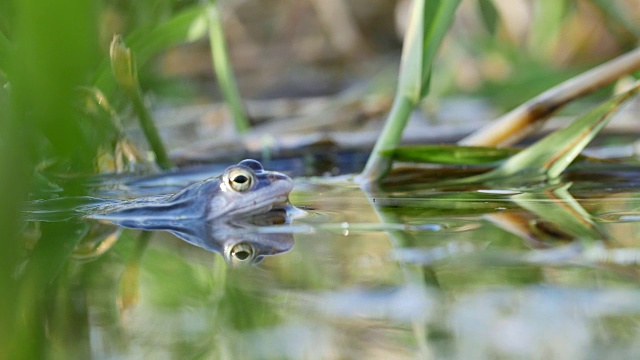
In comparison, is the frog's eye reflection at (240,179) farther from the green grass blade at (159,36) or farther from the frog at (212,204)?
the green grass blade at (159,36)

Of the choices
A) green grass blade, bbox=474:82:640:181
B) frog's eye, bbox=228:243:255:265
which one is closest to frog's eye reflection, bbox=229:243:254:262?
frog's eye, bbox=228:243:255:265

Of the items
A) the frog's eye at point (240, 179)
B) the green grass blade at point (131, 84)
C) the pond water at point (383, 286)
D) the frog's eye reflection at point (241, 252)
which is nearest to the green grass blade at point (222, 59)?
the green grass blade at point (131, 84)

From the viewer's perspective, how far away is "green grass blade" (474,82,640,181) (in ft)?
3.55

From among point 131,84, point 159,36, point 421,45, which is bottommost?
point 421,45

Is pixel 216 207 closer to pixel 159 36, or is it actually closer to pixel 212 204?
pixel 212 204

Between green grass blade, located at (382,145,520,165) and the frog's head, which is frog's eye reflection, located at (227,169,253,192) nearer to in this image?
the frog's head

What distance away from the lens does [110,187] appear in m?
1.30

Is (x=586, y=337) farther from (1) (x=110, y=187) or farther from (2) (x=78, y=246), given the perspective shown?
(1) (x=110, y=187)

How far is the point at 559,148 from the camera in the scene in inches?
44.5

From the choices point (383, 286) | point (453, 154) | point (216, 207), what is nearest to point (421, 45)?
point (453, 154)

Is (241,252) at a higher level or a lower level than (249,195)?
lower

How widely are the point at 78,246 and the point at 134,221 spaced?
0.58 ft

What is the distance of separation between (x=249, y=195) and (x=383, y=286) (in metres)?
0.44

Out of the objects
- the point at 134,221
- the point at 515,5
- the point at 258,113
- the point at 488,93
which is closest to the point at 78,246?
the point at 134,221
